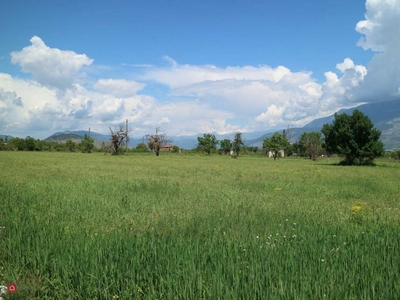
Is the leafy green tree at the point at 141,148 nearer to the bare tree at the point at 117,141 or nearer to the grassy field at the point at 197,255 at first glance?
the bare tree at the point at 117,141

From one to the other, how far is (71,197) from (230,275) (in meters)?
8.60

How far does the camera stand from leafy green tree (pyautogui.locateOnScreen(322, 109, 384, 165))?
43750 mm

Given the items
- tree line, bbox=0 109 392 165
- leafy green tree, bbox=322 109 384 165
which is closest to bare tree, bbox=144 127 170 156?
tree line, bbox=0 109 392 165

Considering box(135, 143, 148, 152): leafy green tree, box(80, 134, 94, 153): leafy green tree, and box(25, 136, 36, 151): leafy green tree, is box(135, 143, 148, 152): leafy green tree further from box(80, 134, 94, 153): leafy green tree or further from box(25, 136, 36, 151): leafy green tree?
box(25, 136, 36, 151): leafy green tree

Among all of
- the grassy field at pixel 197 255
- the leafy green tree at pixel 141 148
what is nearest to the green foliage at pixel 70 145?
the leafy green tree at pixel 141 148

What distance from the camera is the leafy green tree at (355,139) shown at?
4375 centimetres

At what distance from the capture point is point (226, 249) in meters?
5.23

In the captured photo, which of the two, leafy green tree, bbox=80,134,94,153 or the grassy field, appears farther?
leafy green tree, bbox=80,134,94,153

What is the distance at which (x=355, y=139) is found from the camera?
45.0m

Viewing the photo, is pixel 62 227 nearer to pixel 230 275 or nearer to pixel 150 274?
pixel 150 274

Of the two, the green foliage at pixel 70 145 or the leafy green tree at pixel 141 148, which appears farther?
the green foliage at pixel 70 145

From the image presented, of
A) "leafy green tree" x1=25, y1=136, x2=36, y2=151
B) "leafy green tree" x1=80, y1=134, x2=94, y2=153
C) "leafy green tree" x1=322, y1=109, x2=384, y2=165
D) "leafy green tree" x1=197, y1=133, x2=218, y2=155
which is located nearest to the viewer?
"leafy green tree" x1=322, y1=109, x2=384, y2=165

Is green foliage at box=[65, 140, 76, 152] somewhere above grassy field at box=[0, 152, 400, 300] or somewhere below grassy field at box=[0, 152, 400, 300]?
above

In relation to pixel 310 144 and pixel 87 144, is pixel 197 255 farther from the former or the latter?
pixel 87 144
